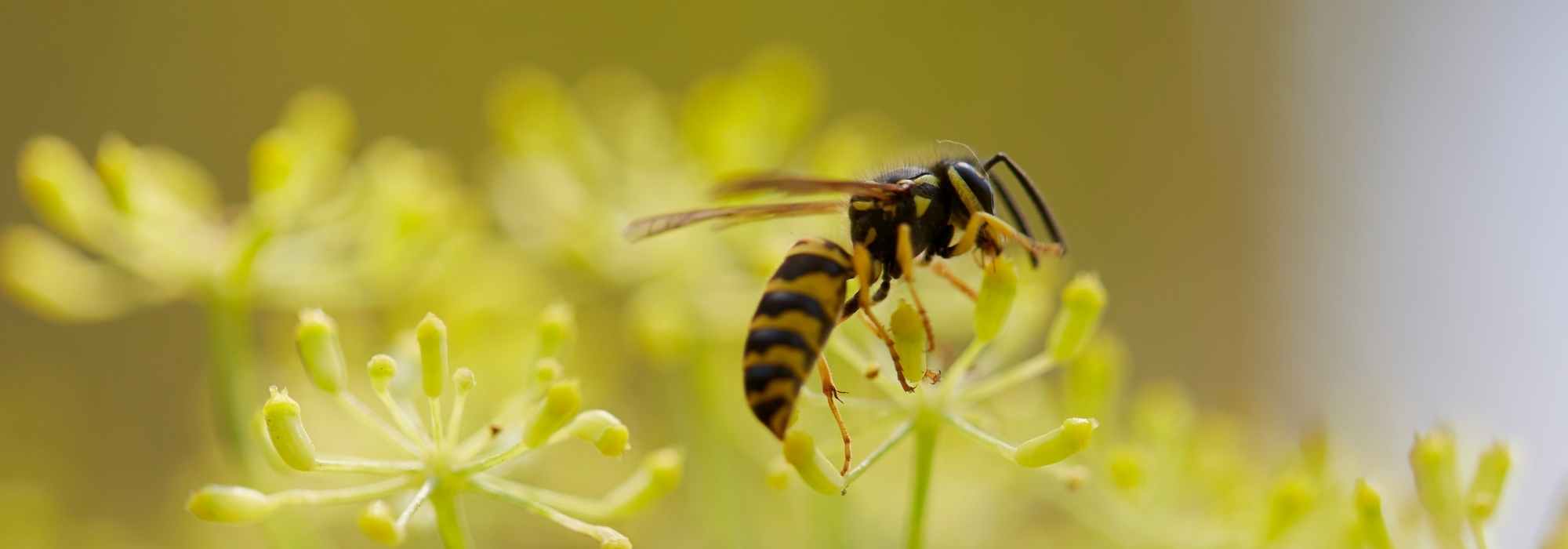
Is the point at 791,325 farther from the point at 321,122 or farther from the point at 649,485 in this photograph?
the point at 321,122

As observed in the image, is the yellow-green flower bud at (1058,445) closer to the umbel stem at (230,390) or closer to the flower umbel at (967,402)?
the flower umbel at (967,402)

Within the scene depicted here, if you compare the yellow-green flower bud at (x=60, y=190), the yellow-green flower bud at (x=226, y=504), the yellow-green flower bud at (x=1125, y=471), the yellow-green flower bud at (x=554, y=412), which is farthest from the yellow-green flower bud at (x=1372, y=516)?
the yellow-green flower bud at (x=60, y=190)

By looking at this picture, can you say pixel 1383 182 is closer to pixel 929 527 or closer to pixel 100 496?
pixel 929 527

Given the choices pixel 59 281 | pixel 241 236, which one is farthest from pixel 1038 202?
pixel 59 281

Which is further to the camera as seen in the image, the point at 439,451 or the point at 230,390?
the point at 230,390

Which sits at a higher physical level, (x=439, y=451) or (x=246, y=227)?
(x=246, y=227)

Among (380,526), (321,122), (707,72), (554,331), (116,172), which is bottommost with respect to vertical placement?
(380,526)

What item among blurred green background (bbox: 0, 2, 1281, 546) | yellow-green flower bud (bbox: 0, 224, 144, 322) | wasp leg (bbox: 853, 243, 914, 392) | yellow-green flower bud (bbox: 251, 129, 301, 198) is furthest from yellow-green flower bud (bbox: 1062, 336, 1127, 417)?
blurred green background (bbox: 0, 2, 1281, 546)

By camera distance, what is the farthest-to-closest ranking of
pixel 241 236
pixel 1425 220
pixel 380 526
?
pixel 1425 220 < pixel 241 236 < pixel 380 526
